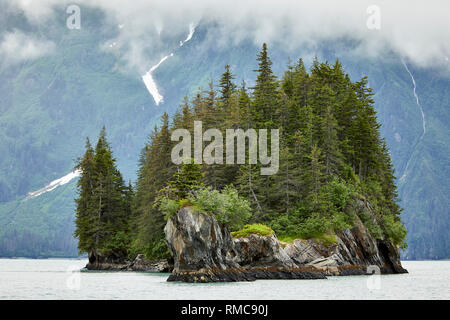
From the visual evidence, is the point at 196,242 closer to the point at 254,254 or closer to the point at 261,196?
the point at 254,254

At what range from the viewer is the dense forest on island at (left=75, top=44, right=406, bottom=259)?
62062mm

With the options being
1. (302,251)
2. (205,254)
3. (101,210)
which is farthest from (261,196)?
(101,210)

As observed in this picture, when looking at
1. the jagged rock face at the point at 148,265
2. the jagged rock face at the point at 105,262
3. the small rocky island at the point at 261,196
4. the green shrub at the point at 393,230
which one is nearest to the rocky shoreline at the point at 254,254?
the small rocky island at the point at 261,196

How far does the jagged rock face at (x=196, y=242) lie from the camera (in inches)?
1953

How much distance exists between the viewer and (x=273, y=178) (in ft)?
219

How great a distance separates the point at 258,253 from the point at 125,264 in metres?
34.5

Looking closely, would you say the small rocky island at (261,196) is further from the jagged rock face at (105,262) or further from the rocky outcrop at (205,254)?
Result: the jagged rock face at (105,262)

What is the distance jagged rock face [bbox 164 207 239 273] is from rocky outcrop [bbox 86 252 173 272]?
23997 millimetres

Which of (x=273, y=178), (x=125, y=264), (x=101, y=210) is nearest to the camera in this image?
(x=273, y=178)

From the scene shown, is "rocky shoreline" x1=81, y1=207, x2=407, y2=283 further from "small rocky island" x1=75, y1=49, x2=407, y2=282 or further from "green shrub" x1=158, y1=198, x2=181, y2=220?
"green shrub" x1=158, y1=198, x2=181, y2=220
